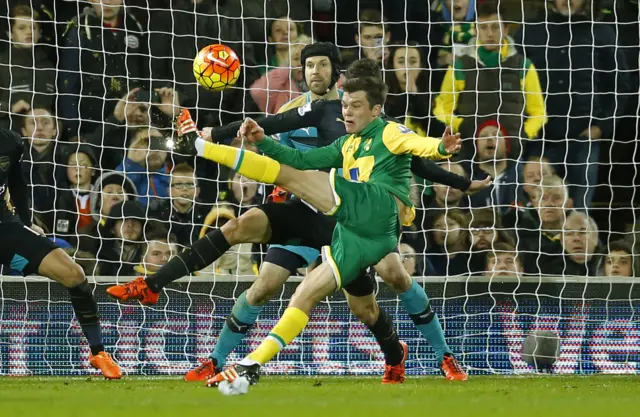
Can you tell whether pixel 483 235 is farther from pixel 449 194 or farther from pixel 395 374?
pixel 395 374

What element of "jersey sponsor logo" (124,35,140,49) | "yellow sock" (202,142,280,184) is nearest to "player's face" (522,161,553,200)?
"jersey sponsor logo" (124,35,140,49)

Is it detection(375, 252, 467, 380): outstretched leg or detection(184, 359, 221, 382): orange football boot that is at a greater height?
detection(375, 252, 467, 380): outstretched leg

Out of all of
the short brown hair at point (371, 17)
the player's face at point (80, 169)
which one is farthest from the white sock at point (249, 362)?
the short brown hair at point (371, 17)

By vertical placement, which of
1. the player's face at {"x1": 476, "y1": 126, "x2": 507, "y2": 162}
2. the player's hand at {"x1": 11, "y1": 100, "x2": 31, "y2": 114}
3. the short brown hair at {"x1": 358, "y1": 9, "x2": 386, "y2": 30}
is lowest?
the player's face at {"x1": 476, "y1": 126, "x2": 507, "y2": 162}

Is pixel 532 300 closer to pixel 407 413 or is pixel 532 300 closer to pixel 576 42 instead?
pixel 576 42

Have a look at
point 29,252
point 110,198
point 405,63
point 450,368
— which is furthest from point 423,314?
Answer: point 110,198

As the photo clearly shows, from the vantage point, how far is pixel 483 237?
1031 centimetres

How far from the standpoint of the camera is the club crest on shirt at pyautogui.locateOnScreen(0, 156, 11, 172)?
7.79 m

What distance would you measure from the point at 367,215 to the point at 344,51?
496 cm

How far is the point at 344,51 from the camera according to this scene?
10930 millimetres

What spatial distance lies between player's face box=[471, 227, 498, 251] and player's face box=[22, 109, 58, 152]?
3618 millimetres

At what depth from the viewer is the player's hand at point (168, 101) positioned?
10.5 m

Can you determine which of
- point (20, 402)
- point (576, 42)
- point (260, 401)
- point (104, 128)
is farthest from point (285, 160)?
point (576, 42)

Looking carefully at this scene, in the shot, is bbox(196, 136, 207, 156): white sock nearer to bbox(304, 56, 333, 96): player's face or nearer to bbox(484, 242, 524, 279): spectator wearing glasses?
bbox(304, 56, 333, 96): player's face
